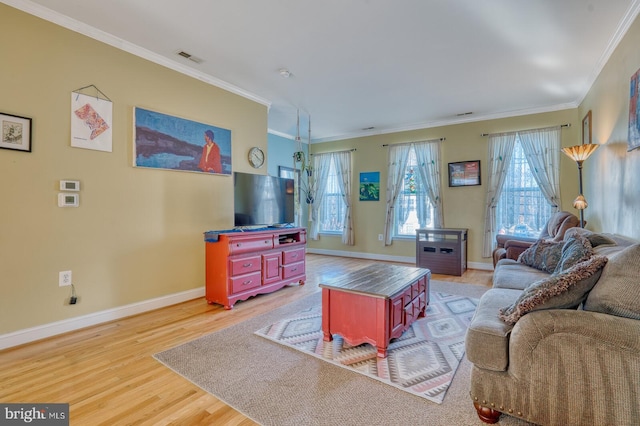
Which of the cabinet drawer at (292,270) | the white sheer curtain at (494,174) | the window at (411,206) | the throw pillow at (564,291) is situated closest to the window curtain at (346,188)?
the window at (411,206)

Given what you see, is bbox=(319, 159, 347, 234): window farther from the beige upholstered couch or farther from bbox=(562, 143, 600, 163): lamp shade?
the beige upholstered couch

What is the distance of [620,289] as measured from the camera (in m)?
1.34

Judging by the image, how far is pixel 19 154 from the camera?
7.83 ft

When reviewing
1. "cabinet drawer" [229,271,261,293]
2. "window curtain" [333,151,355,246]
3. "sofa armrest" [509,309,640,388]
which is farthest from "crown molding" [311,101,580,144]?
"sofa armrest" [509,309,640,388]

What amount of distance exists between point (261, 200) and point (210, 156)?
2.73ft

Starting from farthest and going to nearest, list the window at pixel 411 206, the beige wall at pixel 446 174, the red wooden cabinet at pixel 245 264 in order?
the window at pixel 411 206 < the beige wall at pixel 446 174 < the red wooden cabinet at pixel 245 264

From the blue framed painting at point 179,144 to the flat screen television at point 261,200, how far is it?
1.23 ft

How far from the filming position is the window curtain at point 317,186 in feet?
22.8

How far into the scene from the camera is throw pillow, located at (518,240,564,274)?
8.73 feet

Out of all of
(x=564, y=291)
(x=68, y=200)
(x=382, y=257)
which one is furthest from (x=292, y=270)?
(x=564, y=291)

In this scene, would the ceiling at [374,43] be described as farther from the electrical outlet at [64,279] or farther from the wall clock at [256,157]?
the electrical outlet at [64,279]

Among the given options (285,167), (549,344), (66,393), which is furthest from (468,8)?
(285,167)

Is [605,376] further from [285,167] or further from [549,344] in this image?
[285,167]

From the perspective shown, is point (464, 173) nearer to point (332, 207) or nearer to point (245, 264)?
point (332, 207)
